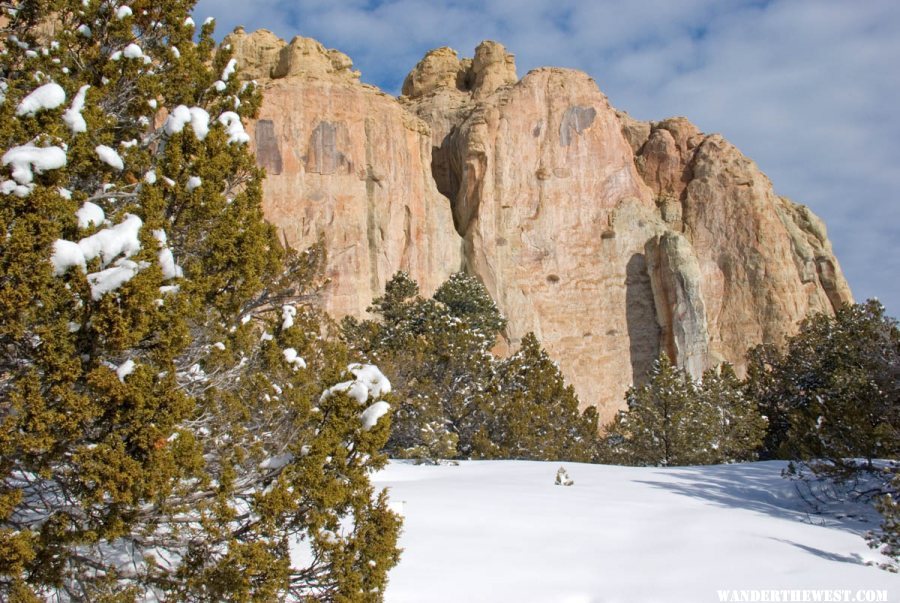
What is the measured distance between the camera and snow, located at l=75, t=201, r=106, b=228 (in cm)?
480

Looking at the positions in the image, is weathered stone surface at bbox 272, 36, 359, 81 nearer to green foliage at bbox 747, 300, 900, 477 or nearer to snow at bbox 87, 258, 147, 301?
green foliage at bbox 747, 300, 900, 477

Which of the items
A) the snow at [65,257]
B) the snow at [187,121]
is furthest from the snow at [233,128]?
the snow at [65,257]

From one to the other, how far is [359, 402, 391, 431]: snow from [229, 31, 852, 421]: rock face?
89.4 feet

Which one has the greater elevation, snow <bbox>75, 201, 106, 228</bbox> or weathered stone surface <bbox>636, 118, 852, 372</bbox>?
weathered stone surface <bbox>636, 118, 852, 372</bbox>

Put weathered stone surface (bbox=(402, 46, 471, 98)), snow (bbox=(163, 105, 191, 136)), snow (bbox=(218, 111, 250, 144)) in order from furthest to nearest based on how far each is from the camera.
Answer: weathered stone surface (bbox=(402, 46, 471, 98))
snow (bbox=(218, 111, 250, 144))
snow (bbox=(163, 105, 191, 136))

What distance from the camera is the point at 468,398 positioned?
19.5 metres

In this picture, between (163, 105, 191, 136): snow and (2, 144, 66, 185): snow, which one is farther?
(163, 105, 191, 136): snow

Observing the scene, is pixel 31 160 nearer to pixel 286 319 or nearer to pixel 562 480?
pixel 286 319

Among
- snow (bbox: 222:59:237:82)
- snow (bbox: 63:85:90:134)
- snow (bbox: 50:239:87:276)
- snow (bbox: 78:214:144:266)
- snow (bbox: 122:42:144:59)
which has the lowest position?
snow (bbox: 50:239:87:276)

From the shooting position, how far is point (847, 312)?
75.6ft

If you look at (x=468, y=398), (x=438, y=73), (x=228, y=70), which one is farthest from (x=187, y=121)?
(x=438, y=73)

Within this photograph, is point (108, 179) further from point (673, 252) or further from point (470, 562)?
point (673, 252)

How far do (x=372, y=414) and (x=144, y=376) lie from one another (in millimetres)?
1567

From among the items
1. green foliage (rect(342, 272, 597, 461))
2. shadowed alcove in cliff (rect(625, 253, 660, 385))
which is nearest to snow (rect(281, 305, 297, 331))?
green foliage (rect(342, 272, 597, 461))
